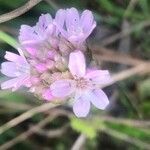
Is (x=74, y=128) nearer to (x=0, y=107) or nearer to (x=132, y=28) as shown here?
(x=0, y=107)

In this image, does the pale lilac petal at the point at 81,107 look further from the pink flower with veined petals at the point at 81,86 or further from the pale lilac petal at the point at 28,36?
the pale lilac petal at the point at 28,36

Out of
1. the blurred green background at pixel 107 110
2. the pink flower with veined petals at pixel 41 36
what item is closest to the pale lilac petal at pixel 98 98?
the pink flower with veined petals at pixel 41 36

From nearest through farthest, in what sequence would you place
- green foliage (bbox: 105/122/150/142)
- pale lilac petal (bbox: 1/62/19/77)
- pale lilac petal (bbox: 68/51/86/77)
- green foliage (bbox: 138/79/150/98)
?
pale lilac petal (bbox: 68/51/86/77) → pale lilac petal (bbox: 1/62/19/77) → green foliage (bbox: 105/122/150/142) → green foliage (bbox: 138/79/150/98)

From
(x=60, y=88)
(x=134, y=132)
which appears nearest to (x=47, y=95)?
(x=60, y=88)

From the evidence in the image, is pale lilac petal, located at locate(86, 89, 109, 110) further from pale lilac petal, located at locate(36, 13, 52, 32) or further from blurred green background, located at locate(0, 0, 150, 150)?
blurred green background, located at locate(0, 0, 150, 150)

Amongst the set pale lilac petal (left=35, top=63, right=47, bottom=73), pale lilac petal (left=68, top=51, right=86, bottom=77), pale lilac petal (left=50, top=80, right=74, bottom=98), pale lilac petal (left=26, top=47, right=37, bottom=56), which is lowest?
pale lilac petal (left=50, top=80, right=74, bottom=98)

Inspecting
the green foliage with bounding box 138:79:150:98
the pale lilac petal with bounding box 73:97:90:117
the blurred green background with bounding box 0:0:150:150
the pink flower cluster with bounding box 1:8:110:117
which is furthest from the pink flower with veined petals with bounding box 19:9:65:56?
the green foliage with bounding box 138:79:150:98

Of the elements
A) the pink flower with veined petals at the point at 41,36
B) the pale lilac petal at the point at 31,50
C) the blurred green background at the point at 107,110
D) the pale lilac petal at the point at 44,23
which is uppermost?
the blurred green background at the point at 107,110

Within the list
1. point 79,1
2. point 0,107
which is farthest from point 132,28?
point 0,107
